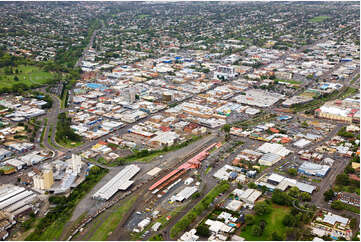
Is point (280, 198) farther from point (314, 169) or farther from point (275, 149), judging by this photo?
point (275, 149)

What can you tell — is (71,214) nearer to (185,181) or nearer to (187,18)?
(185,181)

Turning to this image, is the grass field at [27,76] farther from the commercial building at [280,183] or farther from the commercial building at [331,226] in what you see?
the commercial building at [331,226]

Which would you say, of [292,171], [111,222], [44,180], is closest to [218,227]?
[111,222]

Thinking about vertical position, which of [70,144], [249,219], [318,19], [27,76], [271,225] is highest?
[318,19]

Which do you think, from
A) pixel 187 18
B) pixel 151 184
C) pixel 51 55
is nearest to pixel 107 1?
pixel 187 18

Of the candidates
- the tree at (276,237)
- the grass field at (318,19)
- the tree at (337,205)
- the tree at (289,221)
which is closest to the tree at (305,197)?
the tree at (337,205)
